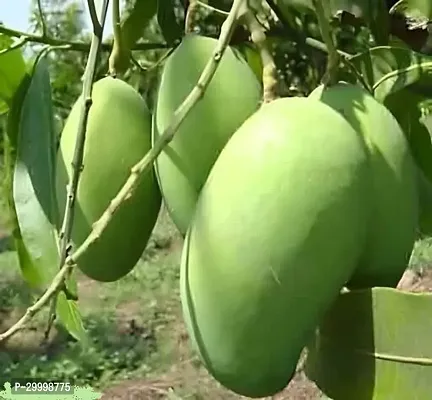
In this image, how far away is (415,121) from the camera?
652 millimetres

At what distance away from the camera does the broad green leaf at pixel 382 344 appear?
45 centimetres

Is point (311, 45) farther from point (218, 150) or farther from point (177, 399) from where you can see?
point (177, 399)

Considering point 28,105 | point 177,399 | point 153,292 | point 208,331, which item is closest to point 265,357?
point 208,331

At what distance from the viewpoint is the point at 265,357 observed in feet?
1.46

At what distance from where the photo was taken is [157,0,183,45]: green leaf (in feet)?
2.19

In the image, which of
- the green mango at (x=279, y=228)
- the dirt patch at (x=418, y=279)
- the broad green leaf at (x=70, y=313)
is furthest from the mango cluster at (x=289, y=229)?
the dirt patch at (x=418, y=279)

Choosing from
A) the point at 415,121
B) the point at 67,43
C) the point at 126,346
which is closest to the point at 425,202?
the point at 415,121

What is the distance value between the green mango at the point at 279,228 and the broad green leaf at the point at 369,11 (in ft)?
0.71

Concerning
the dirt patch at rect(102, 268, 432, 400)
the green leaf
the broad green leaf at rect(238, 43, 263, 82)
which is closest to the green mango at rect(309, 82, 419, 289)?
the broad green leaf at rect(238, 43, 263, 82)

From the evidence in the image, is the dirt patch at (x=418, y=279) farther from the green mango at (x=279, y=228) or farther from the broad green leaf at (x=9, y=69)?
the green mango at (x=279, y=228)

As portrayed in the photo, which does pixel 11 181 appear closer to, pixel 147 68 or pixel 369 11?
pixel 147 68

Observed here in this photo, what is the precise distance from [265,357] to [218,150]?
0.39 feet

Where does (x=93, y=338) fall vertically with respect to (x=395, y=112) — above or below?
below

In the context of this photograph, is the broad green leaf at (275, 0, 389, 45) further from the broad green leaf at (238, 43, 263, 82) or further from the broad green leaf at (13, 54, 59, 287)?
the broad green leaf at (13, 54, 59, 287)
